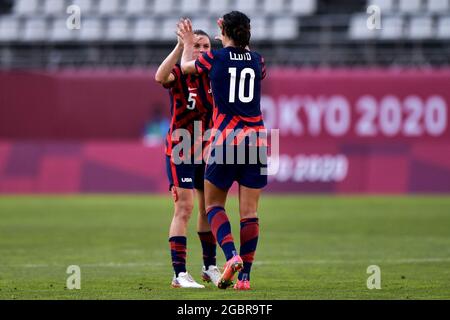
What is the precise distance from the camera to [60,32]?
3195 cm

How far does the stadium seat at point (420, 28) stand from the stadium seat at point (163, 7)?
724 centimetres

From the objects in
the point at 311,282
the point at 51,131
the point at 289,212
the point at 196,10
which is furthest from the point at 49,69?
the point at 311,282

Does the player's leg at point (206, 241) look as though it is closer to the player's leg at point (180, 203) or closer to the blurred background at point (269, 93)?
the player's leg at point (180, 203)

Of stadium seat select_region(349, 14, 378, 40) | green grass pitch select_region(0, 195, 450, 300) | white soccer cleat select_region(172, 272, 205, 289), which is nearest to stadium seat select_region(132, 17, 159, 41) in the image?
stadium seat select_region(349, 14, 378, 40)

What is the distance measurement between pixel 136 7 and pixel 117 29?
57.1 inches

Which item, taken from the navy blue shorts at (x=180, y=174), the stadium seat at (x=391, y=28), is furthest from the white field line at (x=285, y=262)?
the stadium seat at (x=391, y=28)

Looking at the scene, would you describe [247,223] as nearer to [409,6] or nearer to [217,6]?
[409,6]

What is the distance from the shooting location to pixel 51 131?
2972cm

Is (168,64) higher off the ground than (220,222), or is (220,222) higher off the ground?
(168,64)

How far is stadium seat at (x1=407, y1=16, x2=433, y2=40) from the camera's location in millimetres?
29281

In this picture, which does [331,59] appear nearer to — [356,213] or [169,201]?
[169,201]

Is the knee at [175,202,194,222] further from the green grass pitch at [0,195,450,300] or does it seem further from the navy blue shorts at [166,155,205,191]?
the green grass pitch at [0,195,450,300]

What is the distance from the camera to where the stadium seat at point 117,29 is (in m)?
31.6

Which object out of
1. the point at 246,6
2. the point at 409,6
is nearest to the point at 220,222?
the point at 409,6
